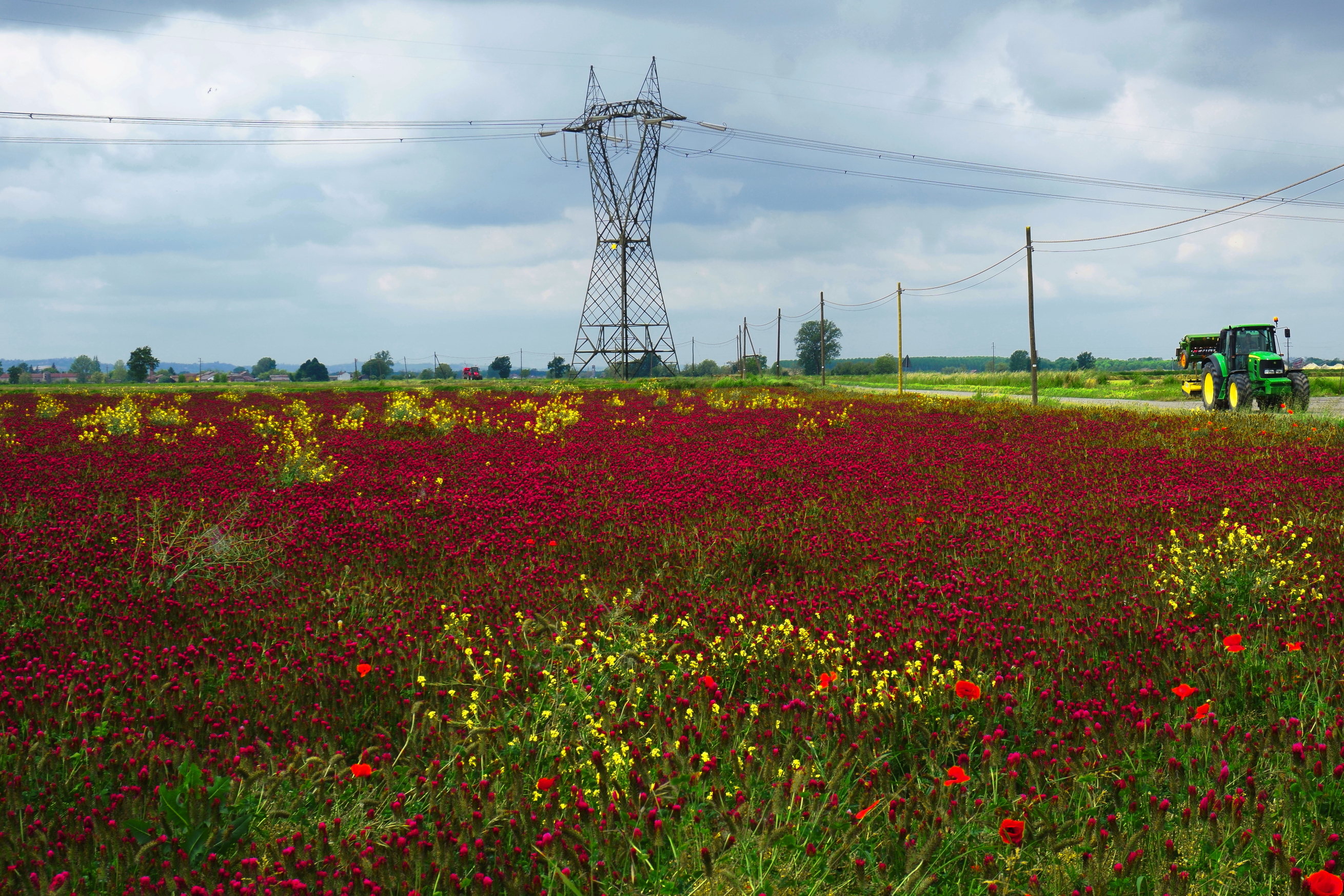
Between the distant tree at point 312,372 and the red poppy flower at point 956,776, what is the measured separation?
10243 cm

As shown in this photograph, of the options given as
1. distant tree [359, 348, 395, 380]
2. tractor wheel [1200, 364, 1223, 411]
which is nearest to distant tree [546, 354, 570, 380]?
distant tree [359, 348, 395, 380]

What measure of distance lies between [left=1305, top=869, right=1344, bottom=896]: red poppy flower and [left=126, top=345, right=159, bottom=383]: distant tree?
303 ft

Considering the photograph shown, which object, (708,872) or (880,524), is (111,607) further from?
(880,524)

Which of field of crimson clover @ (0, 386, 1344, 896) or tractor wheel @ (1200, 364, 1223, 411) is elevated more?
tractor wheel @ (1200, 364, 1223, 411)

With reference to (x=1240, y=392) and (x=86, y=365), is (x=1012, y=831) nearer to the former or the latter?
(x=1240, y=392)

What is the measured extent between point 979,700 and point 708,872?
1.73 metres

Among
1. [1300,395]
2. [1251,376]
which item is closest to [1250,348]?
[1251,376]

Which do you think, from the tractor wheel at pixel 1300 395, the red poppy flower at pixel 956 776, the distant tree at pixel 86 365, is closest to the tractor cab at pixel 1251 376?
the tractor wheel at pixel 1300 395

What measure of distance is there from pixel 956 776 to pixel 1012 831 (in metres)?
0.37

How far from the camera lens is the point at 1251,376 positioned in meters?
21.9

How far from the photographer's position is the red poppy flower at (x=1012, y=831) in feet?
6.38

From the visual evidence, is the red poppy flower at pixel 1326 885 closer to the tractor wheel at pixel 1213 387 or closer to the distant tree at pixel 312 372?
the tractor wheel at pixel 1213 387

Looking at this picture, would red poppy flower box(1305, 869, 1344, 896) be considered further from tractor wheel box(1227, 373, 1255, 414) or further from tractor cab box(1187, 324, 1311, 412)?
tractor wheel box(1227, 373, 1255, 414)

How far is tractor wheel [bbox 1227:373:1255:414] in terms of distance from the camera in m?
20.6
